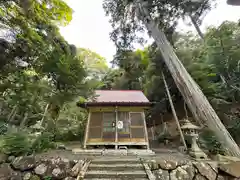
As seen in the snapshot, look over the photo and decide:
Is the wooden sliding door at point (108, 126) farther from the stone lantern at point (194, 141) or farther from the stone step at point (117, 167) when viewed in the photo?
the stone lantern at point (194, 141)

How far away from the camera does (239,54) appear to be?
334 inches

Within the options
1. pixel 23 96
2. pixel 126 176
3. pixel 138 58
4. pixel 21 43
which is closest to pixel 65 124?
pixel 23 96

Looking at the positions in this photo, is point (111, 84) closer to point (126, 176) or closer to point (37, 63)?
point (37, 63)

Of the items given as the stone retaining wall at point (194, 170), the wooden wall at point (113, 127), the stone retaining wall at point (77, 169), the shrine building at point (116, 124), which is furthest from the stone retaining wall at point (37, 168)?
the stone retaining wall at point (194, 170)

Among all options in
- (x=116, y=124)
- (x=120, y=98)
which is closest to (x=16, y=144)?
(x=116, y=124)

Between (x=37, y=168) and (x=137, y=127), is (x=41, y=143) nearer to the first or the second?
(x=37, y=168)

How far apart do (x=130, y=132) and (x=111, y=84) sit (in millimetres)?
8822

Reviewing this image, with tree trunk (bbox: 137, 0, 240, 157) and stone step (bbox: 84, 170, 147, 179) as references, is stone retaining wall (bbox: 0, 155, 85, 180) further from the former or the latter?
tree trunk (bbox: 137, 0, 240, 157)

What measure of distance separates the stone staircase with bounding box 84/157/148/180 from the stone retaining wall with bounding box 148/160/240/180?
46 cm

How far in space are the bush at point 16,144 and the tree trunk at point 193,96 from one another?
6698 millimetres

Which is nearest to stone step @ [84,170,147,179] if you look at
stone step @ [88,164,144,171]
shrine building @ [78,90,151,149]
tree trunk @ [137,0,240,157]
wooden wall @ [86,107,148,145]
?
stone step @ [88,164,144,171]

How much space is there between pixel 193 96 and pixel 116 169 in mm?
4112

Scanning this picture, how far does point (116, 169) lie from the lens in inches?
152

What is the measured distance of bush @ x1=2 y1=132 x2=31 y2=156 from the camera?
4301 millimetres
